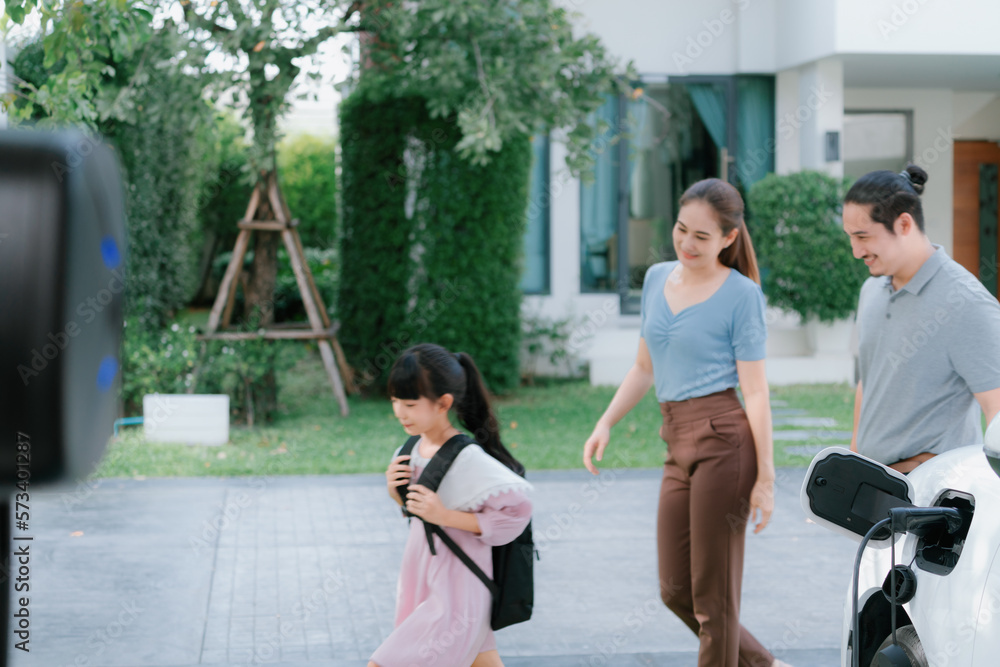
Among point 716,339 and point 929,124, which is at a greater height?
point 929,124

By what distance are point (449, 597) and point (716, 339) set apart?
3.79 feet

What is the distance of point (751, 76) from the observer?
13.6 meters

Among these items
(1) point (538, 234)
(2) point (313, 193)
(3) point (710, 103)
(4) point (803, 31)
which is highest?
(4) point (803, 31)

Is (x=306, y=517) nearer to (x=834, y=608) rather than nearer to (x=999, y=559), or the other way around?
(x=834, y=608)

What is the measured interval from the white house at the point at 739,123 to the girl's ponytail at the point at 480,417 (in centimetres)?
896

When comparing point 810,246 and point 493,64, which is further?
point 810,246

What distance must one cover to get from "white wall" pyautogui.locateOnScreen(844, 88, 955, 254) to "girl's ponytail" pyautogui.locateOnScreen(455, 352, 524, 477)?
12351mm

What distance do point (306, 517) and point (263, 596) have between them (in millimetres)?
1549

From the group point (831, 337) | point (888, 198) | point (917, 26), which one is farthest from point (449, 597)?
point (917, 26)

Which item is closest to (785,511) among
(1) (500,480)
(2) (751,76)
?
(1) (500,480)

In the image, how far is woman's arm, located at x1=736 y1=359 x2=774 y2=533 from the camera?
3.31 metres

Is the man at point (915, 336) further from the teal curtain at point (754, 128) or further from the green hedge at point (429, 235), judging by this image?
the teal curtain at point (754, 128)

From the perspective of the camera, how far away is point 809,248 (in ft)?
39.2

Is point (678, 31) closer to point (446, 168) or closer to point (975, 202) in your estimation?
point (446, 168)
